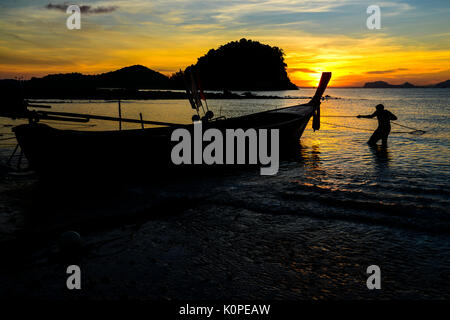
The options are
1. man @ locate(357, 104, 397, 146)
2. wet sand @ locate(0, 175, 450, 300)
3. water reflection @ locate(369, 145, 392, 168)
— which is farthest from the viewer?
man @ locate(357, 104, 397, 146)

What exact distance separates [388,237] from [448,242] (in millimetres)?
1011

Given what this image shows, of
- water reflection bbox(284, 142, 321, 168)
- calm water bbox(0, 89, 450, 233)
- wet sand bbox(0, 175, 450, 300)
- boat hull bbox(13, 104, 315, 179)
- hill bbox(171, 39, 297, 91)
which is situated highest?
hill bbox(171, 39, 297, 91)

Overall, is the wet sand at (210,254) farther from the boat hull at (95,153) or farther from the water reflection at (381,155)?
the water reflection at (381,155)

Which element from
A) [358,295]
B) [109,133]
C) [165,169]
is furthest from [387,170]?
[109,133]

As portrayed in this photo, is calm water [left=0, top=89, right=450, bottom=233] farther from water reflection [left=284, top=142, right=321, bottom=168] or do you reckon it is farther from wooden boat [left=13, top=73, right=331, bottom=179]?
wooden boat [left=13, top=73, right=331, bottom=179]

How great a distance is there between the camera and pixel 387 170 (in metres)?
12.0

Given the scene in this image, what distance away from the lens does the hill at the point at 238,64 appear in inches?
6688

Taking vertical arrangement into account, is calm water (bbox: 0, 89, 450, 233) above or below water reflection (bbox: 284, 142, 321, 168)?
below

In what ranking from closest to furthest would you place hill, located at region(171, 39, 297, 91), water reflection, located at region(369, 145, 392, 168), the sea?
the sea → water reflection, located at region(369, 145, 392, 168) → hill, located at region(171, 39, 297, 91)

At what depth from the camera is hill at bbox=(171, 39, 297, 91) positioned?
16988 cm

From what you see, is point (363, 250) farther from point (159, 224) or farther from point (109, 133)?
point (109, 133)

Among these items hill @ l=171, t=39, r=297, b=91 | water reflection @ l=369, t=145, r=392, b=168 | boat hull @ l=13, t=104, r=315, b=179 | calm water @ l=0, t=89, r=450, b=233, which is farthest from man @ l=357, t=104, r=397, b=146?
hill @ l=171, t=39, r=297, b=91

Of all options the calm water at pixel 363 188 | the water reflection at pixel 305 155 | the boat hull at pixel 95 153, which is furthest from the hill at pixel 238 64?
the boat hull at pixel 95 153

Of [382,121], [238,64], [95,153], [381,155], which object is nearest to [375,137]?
[382,121]
